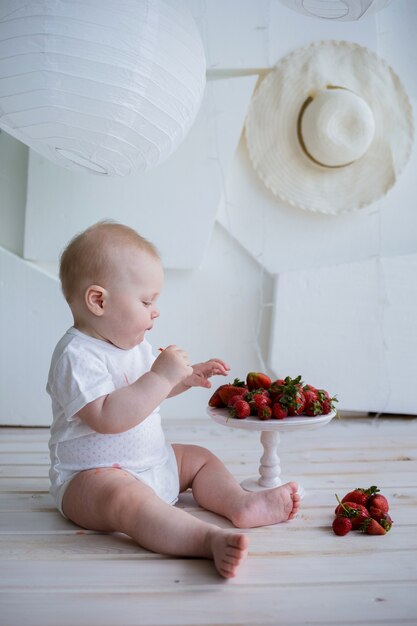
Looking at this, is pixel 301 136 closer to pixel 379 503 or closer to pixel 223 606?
pixel 379 503

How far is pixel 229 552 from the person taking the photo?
1052 millimetres

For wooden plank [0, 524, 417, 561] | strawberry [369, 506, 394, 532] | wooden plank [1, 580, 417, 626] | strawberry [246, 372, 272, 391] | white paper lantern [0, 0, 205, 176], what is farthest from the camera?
strawberry [246, 372, 272, 391]

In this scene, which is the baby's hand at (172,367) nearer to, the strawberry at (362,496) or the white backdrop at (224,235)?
the strawberry at (362,496)

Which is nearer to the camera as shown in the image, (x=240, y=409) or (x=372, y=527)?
(x=372, y=527)

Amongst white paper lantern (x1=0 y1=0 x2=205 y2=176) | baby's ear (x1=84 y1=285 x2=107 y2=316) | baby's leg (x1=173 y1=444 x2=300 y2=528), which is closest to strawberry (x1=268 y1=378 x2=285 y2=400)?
baby's leg (x1=173 y1=444 x2=300 y2=528)

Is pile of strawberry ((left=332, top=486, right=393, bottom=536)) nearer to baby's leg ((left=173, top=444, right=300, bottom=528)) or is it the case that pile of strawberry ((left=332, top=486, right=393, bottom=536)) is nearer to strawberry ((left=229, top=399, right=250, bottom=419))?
baby's leg ((left=173, top=444, right=300, bottom=528))

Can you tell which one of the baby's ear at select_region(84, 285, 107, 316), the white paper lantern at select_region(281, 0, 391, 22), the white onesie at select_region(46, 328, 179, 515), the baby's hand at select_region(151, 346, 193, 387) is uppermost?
the white paper lantern at select_region(281, 0, 391, 22)

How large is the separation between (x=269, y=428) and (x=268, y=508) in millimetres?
158

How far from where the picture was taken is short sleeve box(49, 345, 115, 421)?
125cm

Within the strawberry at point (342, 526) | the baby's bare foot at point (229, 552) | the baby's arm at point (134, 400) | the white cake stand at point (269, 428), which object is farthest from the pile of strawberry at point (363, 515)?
the baby's arm at point (134, 400)

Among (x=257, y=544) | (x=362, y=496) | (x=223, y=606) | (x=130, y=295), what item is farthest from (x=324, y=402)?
(x=223, y=606)

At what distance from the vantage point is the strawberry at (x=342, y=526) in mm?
1249

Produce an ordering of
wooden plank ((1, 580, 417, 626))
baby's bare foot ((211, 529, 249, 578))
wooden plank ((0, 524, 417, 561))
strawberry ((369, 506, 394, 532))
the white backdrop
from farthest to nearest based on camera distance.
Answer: the white backdrop → strawberry ((369, 506, 394, 532)) → wooden plank ((0, 524, 417, 561)) → baby's bare foot ((211, 529, 249, 578)) → wooden plank ((1, 580, 417, 626))

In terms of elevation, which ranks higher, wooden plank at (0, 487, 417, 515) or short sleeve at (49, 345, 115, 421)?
short sleeve at (49, 345, 115, 421)
